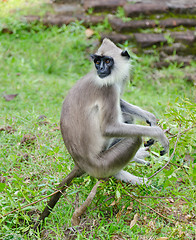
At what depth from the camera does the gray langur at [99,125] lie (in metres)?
2.70

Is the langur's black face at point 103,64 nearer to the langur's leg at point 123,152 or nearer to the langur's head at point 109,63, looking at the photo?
the langur's head at point 109,63

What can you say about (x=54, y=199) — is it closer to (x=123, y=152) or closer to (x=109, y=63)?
(x=123, y=152)

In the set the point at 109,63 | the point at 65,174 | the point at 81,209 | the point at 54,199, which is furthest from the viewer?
the point at 65,174

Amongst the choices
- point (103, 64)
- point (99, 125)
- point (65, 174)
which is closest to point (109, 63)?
point (103, 64)

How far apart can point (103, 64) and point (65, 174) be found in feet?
3.82

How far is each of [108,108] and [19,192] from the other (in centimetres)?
101

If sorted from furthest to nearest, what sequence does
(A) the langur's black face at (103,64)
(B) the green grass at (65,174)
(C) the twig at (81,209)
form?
1. (A) the langur's black face at (103,64)
2. (B) the green grass at (65,174)
3. (C) the twig at (81,209)

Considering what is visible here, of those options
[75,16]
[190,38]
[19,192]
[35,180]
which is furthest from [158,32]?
[19,192]

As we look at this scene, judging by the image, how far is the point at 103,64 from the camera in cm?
278

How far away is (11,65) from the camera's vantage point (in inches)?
240

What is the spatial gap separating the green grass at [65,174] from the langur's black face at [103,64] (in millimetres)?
732

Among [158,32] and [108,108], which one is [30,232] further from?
[158,32]

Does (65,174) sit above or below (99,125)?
below

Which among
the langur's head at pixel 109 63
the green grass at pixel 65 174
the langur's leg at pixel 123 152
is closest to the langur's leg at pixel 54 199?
the green grass at pixel 65 174
